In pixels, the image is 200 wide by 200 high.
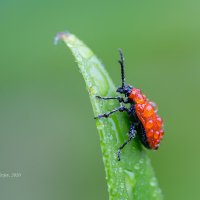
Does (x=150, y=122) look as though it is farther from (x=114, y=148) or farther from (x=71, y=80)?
(x=71, y=80)

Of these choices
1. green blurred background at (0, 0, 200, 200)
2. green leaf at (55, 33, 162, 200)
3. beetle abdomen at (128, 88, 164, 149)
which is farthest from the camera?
green blurred background at (0, 0, 200, 200)

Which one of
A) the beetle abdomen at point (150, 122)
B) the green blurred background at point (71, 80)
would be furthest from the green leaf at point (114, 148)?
the green blurred background at point (71, 80)

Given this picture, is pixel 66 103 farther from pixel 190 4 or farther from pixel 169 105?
pixel 190 4

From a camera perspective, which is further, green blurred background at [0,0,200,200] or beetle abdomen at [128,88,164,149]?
green blurred background at [0,0,200,200]

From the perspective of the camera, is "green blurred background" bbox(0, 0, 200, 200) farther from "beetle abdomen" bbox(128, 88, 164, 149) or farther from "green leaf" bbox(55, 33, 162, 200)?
"green leaf" bbox(55, 33, 162, 200)

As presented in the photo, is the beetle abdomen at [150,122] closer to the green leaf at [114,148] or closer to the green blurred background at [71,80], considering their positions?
the green leaf at [114,148]

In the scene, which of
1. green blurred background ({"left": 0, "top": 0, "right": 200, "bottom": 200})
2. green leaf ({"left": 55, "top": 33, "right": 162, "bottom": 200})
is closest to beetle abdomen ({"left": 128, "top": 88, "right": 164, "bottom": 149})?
green leaf ({"left": 55, "top": 33, "right": 162, "bottom": 200})

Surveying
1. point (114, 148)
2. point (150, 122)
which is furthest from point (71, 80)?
point (114, 148)
